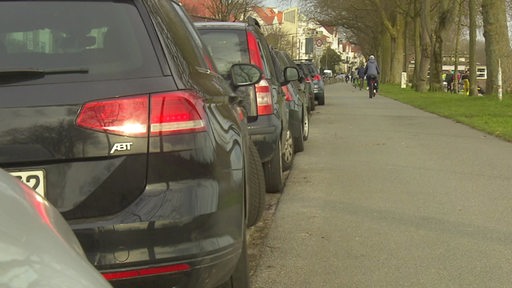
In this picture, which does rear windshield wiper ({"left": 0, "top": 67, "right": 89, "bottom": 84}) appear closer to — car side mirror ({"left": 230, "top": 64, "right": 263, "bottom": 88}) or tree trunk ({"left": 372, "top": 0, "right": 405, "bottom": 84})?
car side mirror ({"left": 230, "top": 64, "right": 263, "bottom": 88})

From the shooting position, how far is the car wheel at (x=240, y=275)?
131 inches

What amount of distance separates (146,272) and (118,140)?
1.84ft

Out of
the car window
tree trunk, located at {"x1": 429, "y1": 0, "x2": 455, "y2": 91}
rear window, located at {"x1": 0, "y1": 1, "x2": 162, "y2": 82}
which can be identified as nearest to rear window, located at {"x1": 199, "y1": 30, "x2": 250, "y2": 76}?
A: the car window

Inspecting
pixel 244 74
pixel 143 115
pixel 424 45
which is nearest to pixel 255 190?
pixel 244 74

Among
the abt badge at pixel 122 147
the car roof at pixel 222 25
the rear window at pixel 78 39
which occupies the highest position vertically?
the car roof at pixel 222 25

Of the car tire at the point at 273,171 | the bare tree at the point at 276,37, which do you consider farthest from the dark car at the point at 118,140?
the bare tree at the point at 276,37

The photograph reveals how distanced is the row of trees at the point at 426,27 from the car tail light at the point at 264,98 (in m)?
15.7

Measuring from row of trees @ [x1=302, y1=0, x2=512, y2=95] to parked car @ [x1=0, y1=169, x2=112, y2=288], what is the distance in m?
20.0

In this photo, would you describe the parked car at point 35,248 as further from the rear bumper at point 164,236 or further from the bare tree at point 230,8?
the bare tree at point 230,8

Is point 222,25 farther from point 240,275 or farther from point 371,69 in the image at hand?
point 371,69

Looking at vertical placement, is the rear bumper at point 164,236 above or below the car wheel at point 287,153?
above

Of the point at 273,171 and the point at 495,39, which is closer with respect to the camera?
the point at 273,171

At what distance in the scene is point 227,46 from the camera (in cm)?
624

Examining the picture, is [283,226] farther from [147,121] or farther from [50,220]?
[50,220]
